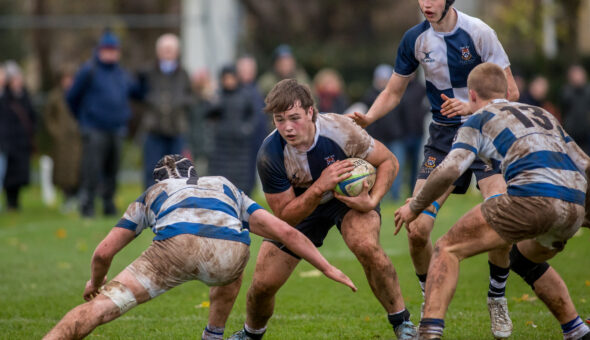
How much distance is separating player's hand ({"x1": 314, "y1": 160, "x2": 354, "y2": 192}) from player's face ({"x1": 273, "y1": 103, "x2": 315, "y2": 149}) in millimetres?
285

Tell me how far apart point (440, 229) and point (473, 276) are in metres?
3.38

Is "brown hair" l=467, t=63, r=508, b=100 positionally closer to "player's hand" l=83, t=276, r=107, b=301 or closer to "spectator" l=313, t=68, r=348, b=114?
"player's hand" l=83, t=276, r=107, b=301

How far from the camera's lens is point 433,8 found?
654 cm

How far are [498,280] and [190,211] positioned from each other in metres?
2.45

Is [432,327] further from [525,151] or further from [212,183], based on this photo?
[212,183]

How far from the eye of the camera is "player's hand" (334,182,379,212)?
597 centimetres

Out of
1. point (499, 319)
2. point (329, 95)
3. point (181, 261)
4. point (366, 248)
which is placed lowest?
point (329, 95)

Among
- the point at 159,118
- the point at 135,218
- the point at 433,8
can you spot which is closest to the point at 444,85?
the point at 433,8

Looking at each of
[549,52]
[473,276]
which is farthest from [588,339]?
[549,52]

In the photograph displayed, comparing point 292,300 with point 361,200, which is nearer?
point 361,200

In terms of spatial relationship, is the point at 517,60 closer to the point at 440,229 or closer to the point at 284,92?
the point at 440,229

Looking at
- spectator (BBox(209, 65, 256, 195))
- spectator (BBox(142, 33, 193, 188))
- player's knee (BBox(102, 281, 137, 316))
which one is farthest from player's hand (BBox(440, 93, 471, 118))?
spectator (BBox(209, 65, 256, 195))

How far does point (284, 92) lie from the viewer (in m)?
5.80

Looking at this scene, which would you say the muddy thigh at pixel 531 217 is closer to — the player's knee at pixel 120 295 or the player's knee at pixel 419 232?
the player's knee at pixel 419 232
